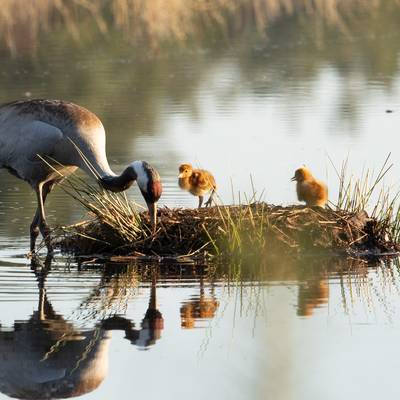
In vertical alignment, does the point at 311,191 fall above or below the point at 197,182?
below

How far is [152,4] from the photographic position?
29.3 m

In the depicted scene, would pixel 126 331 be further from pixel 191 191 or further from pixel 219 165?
pixel 219 165

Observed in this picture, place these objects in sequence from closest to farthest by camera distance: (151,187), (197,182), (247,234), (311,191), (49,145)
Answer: (151,187) → (247,234) → (49,145) → (311,191) → (197,182)

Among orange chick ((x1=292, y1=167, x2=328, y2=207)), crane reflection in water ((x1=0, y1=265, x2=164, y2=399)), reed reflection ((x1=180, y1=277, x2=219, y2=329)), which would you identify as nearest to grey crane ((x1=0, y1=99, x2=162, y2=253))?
orange chick ((x1=292, y1=167, x2=328, y2=207))

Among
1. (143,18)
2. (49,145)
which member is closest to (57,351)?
(49,145)

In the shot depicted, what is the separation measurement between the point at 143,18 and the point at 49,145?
19643 millimetres

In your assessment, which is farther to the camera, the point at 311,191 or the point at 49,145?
the point at 311,191

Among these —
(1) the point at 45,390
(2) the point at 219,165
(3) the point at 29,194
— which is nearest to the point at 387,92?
(2) the point at 219,165

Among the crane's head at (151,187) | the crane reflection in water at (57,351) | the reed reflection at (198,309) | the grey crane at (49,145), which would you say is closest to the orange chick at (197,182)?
the grey crane at (49,145)

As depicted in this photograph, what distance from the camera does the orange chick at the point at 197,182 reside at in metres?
12.8

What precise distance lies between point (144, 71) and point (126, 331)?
16.7m

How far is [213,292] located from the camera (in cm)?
1016

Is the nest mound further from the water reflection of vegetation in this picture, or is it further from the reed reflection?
the reed reflection

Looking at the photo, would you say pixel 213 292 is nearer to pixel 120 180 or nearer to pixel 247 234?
pixel 247 234
